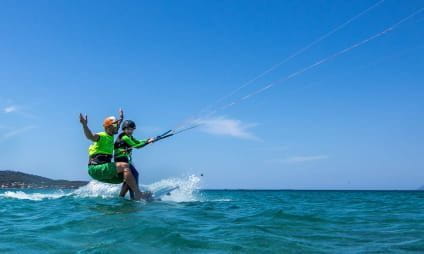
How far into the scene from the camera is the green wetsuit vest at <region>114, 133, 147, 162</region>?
1330 centimetres

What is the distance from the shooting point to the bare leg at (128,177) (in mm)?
12859

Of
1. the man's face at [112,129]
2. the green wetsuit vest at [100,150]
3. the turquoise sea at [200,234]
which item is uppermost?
the man's face at [112,129]

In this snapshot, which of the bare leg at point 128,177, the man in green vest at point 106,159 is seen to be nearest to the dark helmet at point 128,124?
the man in green vest at point 106,159

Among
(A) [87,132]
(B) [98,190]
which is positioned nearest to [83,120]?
(A) [87,132]

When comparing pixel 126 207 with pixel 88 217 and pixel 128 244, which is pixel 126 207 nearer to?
pixel 88 217

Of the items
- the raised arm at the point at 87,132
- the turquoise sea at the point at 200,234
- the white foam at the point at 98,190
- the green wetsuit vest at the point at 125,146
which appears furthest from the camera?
the white foam at the point at 98,190

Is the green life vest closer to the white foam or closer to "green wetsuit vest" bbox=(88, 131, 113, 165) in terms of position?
"green wetsuit vest" bbox=(88, 131, 113, 165)

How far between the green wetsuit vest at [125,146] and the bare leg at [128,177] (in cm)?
49

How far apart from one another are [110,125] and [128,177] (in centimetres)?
164

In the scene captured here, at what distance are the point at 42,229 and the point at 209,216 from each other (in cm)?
371

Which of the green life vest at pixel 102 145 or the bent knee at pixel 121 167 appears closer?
the green life vest at pixel 102 145

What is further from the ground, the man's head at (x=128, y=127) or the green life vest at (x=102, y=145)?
the man's head at (x=128, y=127)

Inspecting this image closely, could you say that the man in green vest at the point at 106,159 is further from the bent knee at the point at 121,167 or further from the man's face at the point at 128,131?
the man's face at the point at 128,131

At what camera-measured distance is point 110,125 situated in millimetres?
12578
